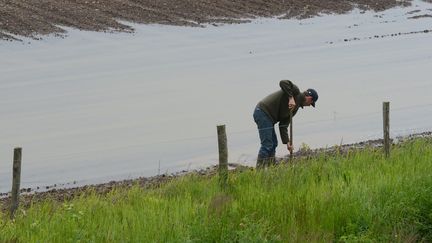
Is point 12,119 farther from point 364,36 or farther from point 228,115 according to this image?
point 364,36

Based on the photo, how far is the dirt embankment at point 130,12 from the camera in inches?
1276

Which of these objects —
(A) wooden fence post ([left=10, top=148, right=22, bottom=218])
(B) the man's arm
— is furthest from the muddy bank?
(A) wooden fence post ([left=10, top=148, right=22, bottom=218])

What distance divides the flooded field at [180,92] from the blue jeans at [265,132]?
340cm

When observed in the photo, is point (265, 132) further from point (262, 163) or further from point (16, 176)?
point (16, 176)

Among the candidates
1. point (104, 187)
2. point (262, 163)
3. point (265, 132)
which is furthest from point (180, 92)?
point (262, 163)

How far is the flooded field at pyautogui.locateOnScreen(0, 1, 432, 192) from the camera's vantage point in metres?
16.5

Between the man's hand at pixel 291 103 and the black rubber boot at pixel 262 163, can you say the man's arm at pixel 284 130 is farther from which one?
the man's hand at pixel 291 103

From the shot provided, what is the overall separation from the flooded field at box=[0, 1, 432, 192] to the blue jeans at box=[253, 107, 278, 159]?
11.2ft

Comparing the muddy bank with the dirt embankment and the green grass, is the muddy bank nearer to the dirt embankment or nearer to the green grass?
the green grass

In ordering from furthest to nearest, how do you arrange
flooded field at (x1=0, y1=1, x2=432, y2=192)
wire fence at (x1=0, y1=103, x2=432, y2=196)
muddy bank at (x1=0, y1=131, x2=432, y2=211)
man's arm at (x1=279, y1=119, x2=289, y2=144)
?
1. flooded field at (x1=0, y1=1, x2=432, y2=192)
2. wire fence at (x1=0, y1=103, x2=432, y2=196)
3. muddy bank at (x1=0, y1=131, x2=432, y2=211)
4. man's arm at (x1=279, y1=119, x2=289, y2=144)

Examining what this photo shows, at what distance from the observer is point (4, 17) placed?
3241 centimetres

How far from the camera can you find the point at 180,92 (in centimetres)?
2273

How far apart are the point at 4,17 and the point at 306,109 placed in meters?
16.2

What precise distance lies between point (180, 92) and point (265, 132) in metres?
10.7
